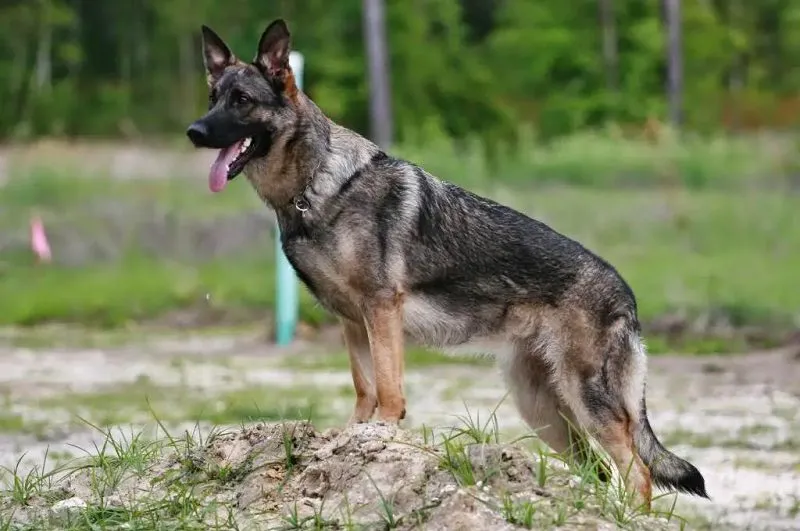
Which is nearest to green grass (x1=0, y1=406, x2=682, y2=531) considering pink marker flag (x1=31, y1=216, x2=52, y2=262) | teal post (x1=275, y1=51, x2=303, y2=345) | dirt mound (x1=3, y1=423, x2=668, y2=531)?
dirt mound (x1=3, y1=423, x2=668, y2=531)

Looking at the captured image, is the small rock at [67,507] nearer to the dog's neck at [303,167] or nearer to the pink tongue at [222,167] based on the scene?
the pink tongue at [222,167]

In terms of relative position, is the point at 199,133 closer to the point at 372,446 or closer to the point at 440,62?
the point at 372,446

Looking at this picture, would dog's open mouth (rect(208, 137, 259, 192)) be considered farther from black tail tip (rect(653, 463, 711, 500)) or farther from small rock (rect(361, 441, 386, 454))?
black tail tip (rect(653, 463, 711, 500))

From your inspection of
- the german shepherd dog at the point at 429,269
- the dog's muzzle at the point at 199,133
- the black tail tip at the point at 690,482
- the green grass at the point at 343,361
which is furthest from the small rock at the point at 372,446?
the green grass at the point at 343,361

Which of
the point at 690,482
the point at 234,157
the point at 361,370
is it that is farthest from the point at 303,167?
the point at 690,482

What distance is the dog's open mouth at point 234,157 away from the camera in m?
6.93

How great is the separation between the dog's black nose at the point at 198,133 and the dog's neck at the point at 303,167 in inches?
16.1

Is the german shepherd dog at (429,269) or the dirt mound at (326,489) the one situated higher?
the german shepherd dog at (429,269)

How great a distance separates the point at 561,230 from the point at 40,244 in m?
7.76

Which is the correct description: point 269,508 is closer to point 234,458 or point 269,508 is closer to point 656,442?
point 234,458

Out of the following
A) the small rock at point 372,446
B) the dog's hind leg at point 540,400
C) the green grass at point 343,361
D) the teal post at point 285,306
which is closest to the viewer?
the small rock at point 372,446

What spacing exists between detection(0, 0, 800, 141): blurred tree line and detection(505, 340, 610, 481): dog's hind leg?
1715 cm

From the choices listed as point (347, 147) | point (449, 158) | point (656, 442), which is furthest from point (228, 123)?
point (449, 158)

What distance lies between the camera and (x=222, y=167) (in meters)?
6.94
